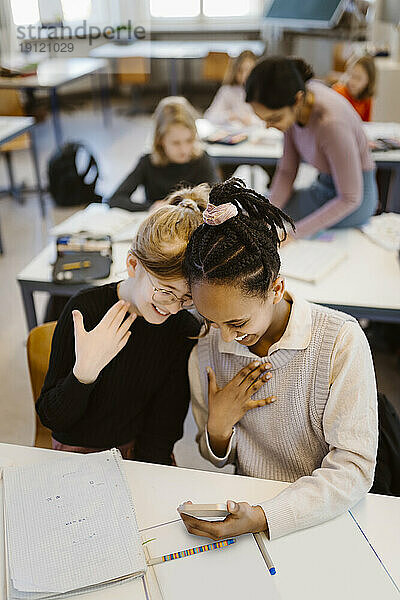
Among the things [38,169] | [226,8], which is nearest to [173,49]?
[226,8]

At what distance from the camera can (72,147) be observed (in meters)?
4.28

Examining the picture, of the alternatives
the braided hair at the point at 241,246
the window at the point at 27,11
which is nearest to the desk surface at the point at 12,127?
the window at the point at 27,11

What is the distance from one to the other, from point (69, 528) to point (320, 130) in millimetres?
1637

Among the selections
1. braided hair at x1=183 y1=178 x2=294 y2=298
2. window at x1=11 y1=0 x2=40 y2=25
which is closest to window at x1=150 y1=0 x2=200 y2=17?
window at x1=11 y1=0 x2=40 y2=25

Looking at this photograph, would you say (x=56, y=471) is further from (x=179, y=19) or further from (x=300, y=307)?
(x=179, y=19)

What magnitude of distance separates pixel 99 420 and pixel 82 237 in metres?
0.94

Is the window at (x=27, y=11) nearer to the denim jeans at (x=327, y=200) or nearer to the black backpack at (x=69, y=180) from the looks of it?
the black backpack at (x=69, y=180)

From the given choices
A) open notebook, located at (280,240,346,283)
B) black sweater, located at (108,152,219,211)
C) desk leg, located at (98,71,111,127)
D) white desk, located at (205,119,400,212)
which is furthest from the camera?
desk leg, located at (98,71,111,127)

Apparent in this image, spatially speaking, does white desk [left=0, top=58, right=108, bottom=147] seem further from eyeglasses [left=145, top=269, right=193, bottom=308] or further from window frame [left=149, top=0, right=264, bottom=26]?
eyeglasses [left=145, top=269, right=193, bottom=308]

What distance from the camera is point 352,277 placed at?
6.21 ft

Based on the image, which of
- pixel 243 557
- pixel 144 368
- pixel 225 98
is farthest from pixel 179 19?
pixel 243 557

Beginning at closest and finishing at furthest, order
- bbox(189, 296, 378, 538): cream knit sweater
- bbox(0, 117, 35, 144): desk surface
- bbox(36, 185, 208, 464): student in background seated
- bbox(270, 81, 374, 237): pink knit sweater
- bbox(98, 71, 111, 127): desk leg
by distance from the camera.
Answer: bbox(189, 296, 378, 538): cream knit sweater
bbox(36, 185, 208, 464): student in background seated
bbox(270, 81, 374, 237): pink knit sweater
bbox(0, 117, 35, 144): desk surface
bbox(98, 71, 111, 127): desk leg

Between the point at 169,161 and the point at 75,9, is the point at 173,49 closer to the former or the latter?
the point at 75,9

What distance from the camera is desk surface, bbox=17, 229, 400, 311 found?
176 cm
